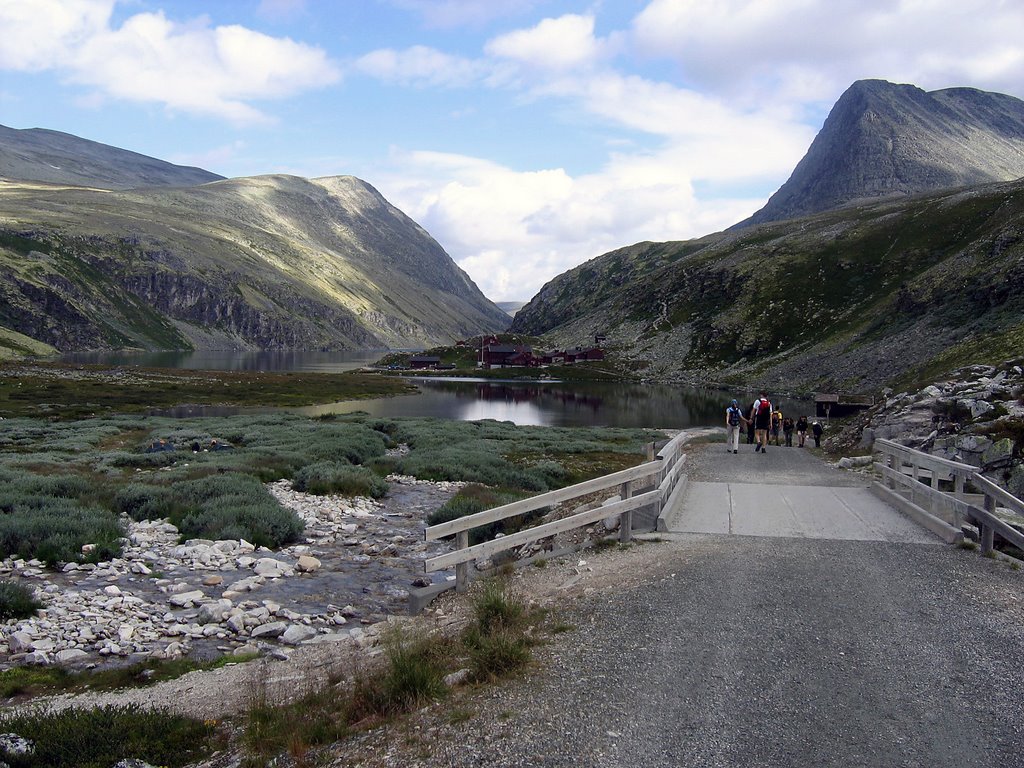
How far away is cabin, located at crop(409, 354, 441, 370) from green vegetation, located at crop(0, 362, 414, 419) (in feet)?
138

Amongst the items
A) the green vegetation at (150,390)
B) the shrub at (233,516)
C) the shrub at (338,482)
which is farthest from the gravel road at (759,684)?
the green vegetation at (150,390)

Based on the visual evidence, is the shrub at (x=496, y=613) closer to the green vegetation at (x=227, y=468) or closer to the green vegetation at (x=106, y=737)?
the green vegetation at (x=106, y=737)

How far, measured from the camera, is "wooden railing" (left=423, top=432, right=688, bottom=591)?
1090 cm

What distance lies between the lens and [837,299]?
128 m

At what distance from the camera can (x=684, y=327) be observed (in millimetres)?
152625

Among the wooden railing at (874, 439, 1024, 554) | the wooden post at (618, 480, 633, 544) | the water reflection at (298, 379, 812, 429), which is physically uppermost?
the wooden railing at (874, 439, 1024, 554)

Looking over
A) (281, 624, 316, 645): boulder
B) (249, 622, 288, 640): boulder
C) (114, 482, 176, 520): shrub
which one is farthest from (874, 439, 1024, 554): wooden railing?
(114, 482, 176, 520): shrub

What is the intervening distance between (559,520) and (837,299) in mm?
130857

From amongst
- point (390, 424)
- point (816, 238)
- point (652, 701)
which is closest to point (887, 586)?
point (652, 701)

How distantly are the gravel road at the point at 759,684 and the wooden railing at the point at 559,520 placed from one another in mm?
1861

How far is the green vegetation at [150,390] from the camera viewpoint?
64.6 metres

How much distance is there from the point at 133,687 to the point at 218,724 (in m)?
2.52

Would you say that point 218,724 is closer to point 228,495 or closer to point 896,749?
point 896,749

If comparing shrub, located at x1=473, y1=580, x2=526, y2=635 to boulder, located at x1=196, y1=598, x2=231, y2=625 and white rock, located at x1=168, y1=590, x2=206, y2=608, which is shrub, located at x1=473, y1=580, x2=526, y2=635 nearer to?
boulder, located at x1=196, y1=598, x2=231, y2=625
